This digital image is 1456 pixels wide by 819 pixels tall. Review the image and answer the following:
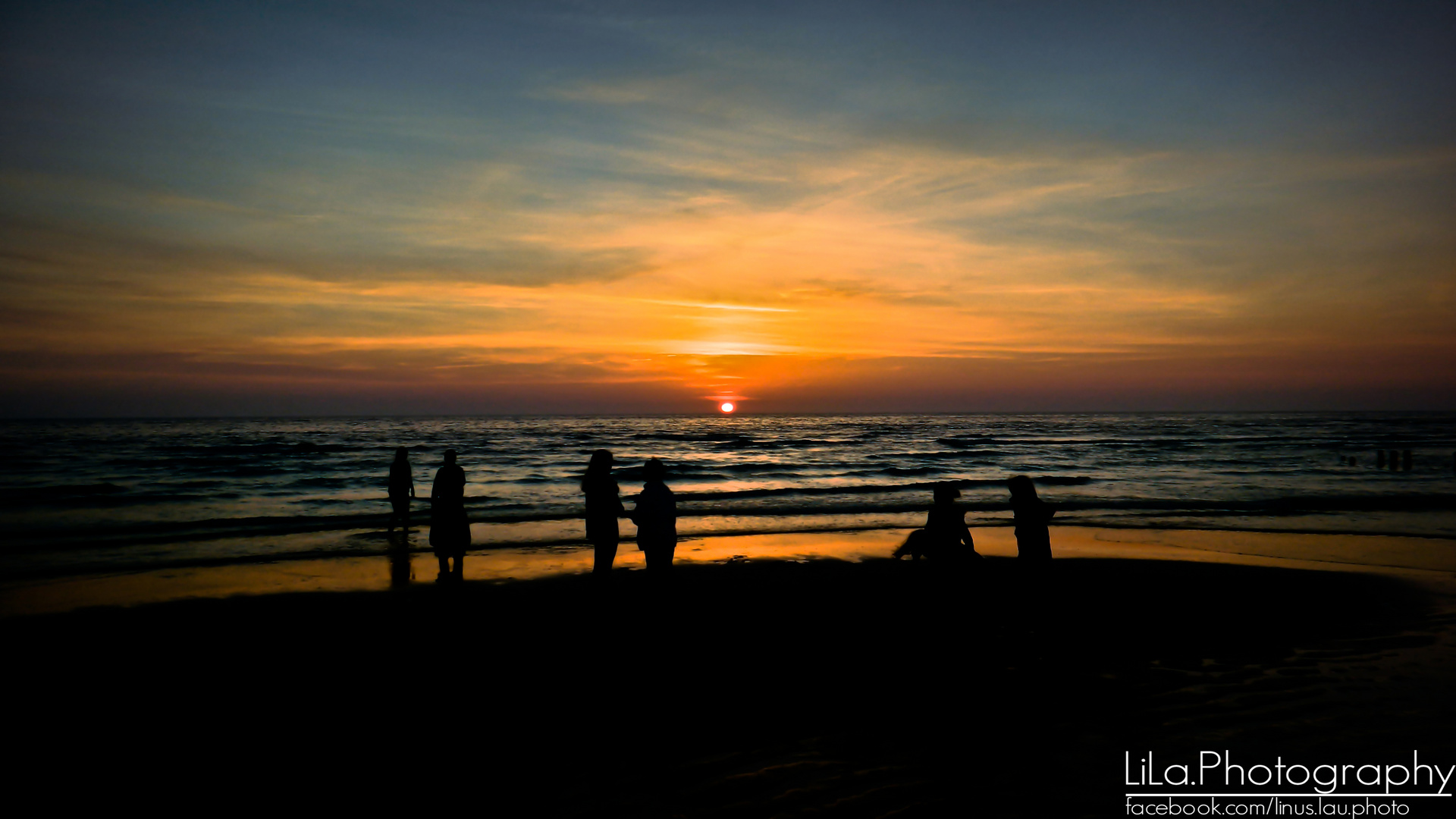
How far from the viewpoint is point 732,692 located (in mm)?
6598

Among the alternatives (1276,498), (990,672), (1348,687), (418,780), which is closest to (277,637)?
(418,780)

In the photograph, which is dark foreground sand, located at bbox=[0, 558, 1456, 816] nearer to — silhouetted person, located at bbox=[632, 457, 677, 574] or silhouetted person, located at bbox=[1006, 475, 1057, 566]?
silhouetted person, located at bbox=[1006, 475, 1057, 566]

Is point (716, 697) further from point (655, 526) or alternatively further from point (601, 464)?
point (601, 464)

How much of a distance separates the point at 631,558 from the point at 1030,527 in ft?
27.0

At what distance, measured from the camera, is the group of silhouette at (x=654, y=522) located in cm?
822

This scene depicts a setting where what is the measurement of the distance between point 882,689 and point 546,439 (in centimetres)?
7147

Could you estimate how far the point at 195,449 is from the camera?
181 feet

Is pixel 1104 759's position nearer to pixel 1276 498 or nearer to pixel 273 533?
pixel 273 533

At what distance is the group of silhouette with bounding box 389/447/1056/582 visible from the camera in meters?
8.22

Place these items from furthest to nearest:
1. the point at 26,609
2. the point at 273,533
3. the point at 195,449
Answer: the point at 195,449
the point at 273,533
the point at 26,609

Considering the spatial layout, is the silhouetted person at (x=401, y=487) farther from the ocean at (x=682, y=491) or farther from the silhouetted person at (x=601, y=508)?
the silhouetted person at (x=601, y=508)

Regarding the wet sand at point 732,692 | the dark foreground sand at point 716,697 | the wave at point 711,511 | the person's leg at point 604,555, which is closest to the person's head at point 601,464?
the person's leg at point 604,555

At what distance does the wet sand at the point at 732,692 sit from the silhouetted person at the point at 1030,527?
0.99 ft

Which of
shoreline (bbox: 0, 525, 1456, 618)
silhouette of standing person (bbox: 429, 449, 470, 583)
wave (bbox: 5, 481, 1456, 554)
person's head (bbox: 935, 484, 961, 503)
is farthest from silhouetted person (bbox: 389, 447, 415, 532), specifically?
person's head (bbox: 935, 484, 961, 503)
